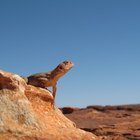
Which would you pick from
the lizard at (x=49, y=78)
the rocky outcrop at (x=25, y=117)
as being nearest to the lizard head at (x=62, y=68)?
the lizard at (x=49, y=78)

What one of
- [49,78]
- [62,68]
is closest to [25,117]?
[49,78]

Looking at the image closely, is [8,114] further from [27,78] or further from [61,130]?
[27,78]

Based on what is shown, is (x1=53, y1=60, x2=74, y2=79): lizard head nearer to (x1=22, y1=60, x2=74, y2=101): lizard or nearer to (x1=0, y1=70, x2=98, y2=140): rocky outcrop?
(x1=22, y1=60, x2=74, y2=101): lizard

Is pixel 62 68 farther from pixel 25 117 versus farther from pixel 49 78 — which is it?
pixel 25 117

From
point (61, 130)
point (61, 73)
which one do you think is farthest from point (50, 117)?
point (61, 73)

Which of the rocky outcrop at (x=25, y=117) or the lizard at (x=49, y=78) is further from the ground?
the lizard at (x=49, y=78)

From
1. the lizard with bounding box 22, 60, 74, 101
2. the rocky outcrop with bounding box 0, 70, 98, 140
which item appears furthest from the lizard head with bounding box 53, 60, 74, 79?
the rocky outcrop with bounding box 0, 70, 98, 140

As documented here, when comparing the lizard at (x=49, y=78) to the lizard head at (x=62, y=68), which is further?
the lizard head at (x=62, y=68)

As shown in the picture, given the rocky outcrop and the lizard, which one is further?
the lizard

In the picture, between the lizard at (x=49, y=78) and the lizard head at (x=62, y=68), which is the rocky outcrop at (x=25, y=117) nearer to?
the lizard at (x=49, y=78)
